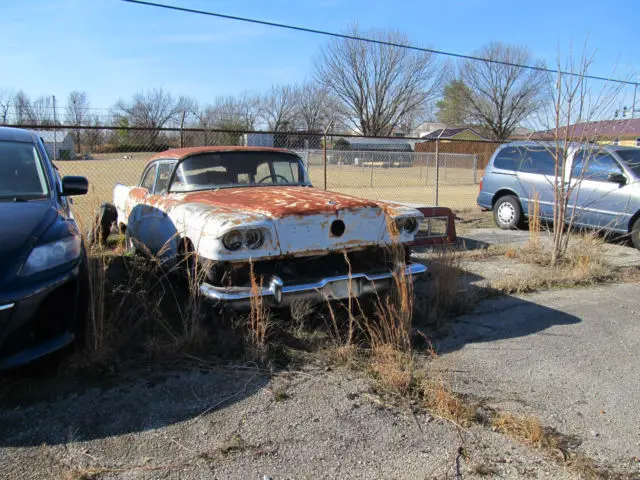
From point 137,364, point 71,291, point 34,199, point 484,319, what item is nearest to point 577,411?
point 484,319

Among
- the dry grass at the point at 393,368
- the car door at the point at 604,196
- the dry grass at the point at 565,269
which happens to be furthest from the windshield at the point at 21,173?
the car door at the point at 604,196

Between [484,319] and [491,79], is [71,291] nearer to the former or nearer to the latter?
[484,319]

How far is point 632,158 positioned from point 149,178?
299 inches

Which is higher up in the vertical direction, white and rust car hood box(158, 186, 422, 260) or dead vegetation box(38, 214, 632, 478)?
white and rust car hood box(158, 186, 422, 260)

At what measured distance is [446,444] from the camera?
8.87ft

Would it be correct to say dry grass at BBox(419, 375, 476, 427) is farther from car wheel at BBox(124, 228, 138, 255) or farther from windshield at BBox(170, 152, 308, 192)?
car wheel at BBox(124, 228, 138, 255)

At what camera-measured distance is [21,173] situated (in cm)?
395

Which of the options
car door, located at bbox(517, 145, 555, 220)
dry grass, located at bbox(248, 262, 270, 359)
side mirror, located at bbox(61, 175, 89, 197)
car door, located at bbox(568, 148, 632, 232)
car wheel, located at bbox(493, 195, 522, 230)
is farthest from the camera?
car wheel, located at bbox(493, 195, 522, 230)

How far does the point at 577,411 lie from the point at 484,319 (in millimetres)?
1630

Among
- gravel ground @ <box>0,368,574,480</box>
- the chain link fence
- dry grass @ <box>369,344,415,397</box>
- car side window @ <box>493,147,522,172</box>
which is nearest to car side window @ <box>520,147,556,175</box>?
car side window @ <box>493,147,522,172</box>

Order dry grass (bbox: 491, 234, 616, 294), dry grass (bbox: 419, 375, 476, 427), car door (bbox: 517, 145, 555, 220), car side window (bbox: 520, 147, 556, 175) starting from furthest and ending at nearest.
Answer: car side window (bbox: 520, 147, 556, 175) < car door (bbox: 517, 145, 555, 220) < dry grass (bbox: 491, 234, 616, 294) < dry grass (bbox: 419, 375, 476, 427)

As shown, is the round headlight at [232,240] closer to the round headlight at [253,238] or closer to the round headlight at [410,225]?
the round headlight at [253,238]

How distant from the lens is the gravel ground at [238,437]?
8.09 ft

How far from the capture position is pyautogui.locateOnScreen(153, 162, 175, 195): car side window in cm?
521
